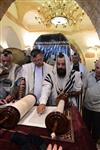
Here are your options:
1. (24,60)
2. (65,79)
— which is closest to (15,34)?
(24,60)

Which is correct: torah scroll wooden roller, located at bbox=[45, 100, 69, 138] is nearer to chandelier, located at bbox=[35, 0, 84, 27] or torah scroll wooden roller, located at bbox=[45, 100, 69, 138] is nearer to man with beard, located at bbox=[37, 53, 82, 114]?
man with beard, located at bbox=[37, 53, 82, 114]

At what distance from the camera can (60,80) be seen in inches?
108

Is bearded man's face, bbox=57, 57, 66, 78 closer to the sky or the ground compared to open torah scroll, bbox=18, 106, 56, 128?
closer to the sky

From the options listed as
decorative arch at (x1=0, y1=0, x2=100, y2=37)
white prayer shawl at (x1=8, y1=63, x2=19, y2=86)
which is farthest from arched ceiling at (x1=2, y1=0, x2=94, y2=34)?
white prayer shawl at (x1=8, y1=63, x2=19, y2=86)

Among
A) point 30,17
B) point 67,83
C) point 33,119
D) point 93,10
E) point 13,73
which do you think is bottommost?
point 33,119

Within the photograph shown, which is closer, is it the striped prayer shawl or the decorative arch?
the striped prayer shawl

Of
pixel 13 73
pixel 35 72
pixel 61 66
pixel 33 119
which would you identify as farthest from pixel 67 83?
pixel 33 119

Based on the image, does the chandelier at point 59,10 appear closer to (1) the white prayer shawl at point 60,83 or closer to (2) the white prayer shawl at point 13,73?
(2) the white prayer shawl at point 13,73

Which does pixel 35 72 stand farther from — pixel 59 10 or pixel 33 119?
pixel 59 10

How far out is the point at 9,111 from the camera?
149 cm

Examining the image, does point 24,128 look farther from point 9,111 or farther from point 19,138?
point 19,138

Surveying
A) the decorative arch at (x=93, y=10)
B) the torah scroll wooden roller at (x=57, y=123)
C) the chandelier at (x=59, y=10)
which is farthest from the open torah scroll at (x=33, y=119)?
the chandelier at (x=59, y=10)

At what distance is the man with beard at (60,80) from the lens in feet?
8.64

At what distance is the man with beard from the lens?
2.63 meters
